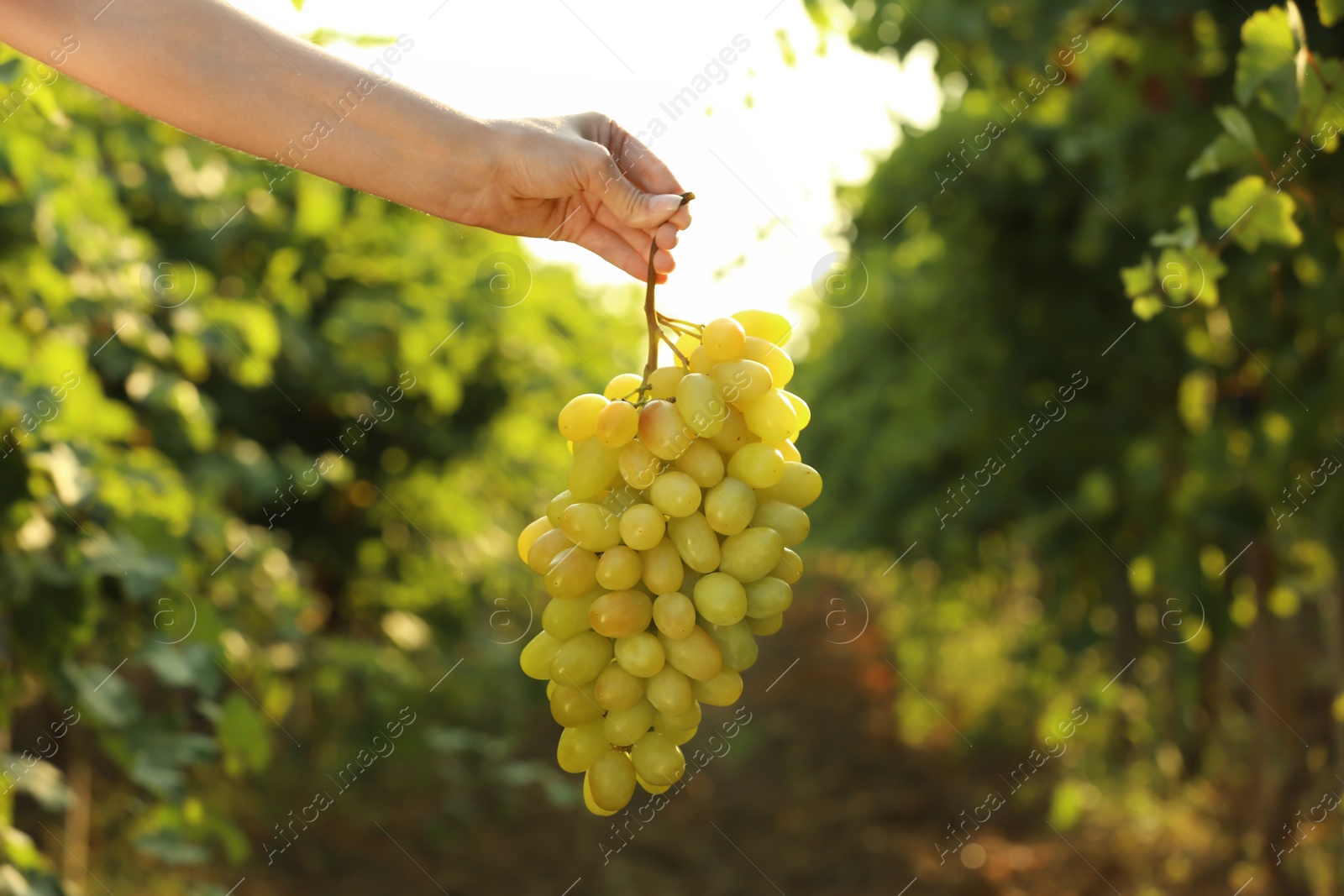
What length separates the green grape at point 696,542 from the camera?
91 centimetres

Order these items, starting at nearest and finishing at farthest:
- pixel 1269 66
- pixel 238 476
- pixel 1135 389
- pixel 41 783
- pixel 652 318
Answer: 1. pixel 652 318
2. pixel 1269 66
3. pixel 41 783
4. pixel 238 476
5. pixel 1135 389

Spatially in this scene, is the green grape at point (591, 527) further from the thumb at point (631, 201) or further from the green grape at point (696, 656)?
the thumb at point (631, 201)

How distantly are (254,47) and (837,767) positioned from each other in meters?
6.75

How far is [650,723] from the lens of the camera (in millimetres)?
940

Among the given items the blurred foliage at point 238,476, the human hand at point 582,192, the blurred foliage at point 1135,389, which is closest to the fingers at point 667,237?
the human hand at point 582,192

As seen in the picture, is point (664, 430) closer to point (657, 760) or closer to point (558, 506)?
point (558, 506)

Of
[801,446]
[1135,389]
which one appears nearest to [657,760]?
[1135,389]

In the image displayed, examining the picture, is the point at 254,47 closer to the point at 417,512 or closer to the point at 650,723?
the point at 650,723

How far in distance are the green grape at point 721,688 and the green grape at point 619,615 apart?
71 millimetres

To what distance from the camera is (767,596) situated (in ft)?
2.98

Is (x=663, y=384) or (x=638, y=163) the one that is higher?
(x=638, y=163)

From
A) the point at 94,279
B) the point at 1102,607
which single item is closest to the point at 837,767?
the point at 1102,607

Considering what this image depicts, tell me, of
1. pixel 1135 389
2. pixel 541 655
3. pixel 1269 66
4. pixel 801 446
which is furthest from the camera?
pixel 801 446

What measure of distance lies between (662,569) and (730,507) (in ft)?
0.26
